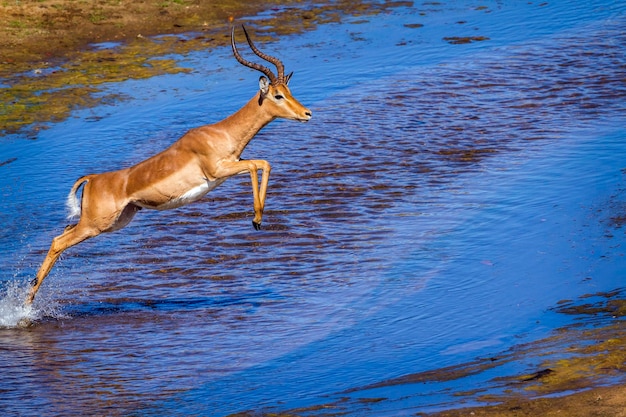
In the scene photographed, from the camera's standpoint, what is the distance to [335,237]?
959 cm

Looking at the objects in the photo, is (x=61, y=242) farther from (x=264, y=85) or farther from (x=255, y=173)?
(x=264, y=85)

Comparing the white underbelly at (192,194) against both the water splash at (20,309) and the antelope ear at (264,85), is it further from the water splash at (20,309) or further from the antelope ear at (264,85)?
the water splash at (20,309)

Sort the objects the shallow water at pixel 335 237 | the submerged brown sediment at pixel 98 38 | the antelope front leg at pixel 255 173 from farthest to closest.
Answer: the submerged brown sediment at pixel 98 38 → the antelope front leg at pixel 255 173 → the shallow water at pixel 335 237

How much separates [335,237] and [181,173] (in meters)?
1.87

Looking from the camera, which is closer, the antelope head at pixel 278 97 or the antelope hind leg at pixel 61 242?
the antelope head at pixel 278 97

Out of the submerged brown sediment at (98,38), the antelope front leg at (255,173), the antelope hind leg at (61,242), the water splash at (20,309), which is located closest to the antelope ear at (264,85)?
the antelope front leg at (255,173)

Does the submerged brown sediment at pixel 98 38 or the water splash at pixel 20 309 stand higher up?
the submerged brown sediment at pixel 98 38

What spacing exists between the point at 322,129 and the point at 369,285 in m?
4.99

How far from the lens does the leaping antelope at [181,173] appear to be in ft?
27.7

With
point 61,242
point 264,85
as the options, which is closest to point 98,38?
point 61,242

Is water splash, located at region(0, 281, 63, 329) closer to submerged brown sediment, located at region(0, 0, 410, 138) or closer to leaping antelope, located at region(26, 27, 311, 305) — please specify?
leaping antelope, located at region(26, 27, 311, 305)

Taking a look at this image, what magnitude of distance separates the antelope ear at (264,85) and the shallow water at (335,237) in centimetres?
162

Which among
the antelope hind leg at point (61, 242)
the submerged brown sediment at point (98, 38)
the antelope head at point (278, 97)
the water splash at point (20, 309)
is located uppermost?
the antelope head at point (278, 97)

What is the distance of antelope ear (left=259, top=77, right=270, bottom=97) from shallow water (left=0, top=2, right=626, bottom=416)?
1.62m
